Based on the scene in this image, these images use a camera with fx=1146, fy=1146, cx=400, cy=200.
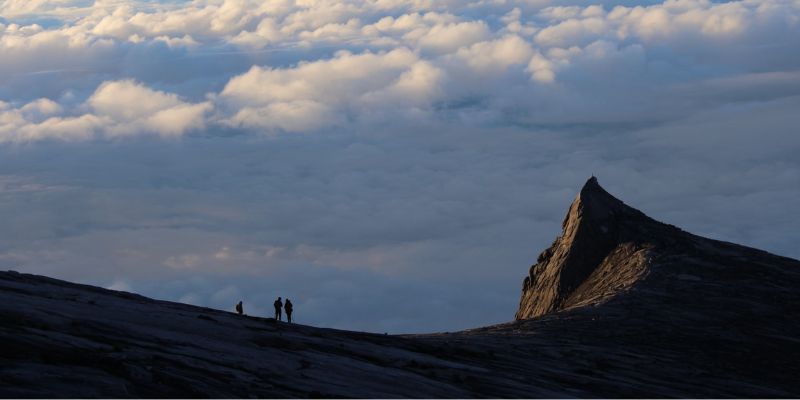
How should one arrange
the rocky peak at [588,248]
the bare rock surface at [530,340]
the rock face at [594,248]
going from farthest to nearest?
1. the rocky peak at [588,248]
2. the rock face at [594,248]
3. the bare rock surface at [530,340]

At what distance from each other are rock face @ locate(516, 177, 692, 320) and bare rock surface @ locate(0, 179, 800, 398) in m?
0.09

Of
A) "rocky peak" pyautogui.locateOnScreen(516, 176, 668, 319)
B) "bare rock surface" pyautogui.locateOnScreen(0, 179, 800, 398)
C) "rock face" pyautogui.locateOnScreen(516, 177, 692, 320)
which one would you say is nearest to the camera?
"bare rock surface" pyautogui.locateOnScreen(0, 179, 800, 398)

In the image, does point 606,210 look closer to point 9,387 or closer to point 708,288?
point 708,288

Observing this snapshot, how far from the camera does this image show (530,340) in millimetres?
48625

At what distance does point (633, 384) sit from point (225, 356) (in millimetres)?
15556

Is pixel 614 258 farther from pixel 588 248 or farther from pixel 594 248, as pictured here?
pixel 588 248

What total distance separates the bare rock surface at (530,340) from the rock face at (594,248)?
3.5 inches

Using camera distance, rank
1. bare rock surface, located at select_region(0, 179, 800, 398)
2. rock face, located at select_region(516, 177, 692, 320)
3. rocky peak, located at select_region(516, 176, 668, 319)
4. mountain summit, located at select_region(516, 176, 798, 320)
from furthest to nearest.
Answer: rocky peak, located at select_region(516, 176, 668, 319) < rock face, located at select_region(516, 177, 692, 320) < mountain summit, located at select_region(516, 176, 798, 320) < bare rock surface, located at select_region(0, 179, 800, 398)

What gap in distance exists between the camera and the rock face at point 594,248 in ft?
216

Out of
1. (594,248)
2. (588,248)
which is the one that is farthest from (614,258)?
(588,248)

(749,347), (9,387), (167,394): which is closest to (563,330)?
(749,347)

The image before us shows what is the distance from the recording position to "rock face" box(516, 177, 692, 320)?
65.7 metres

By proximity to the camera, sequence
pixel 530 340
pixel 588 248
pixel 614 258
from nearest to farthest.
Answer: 1. pixel 530 340
2. pixel 614 258
3. pixel 588 248

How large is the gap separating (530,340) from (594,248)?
64.3ft
